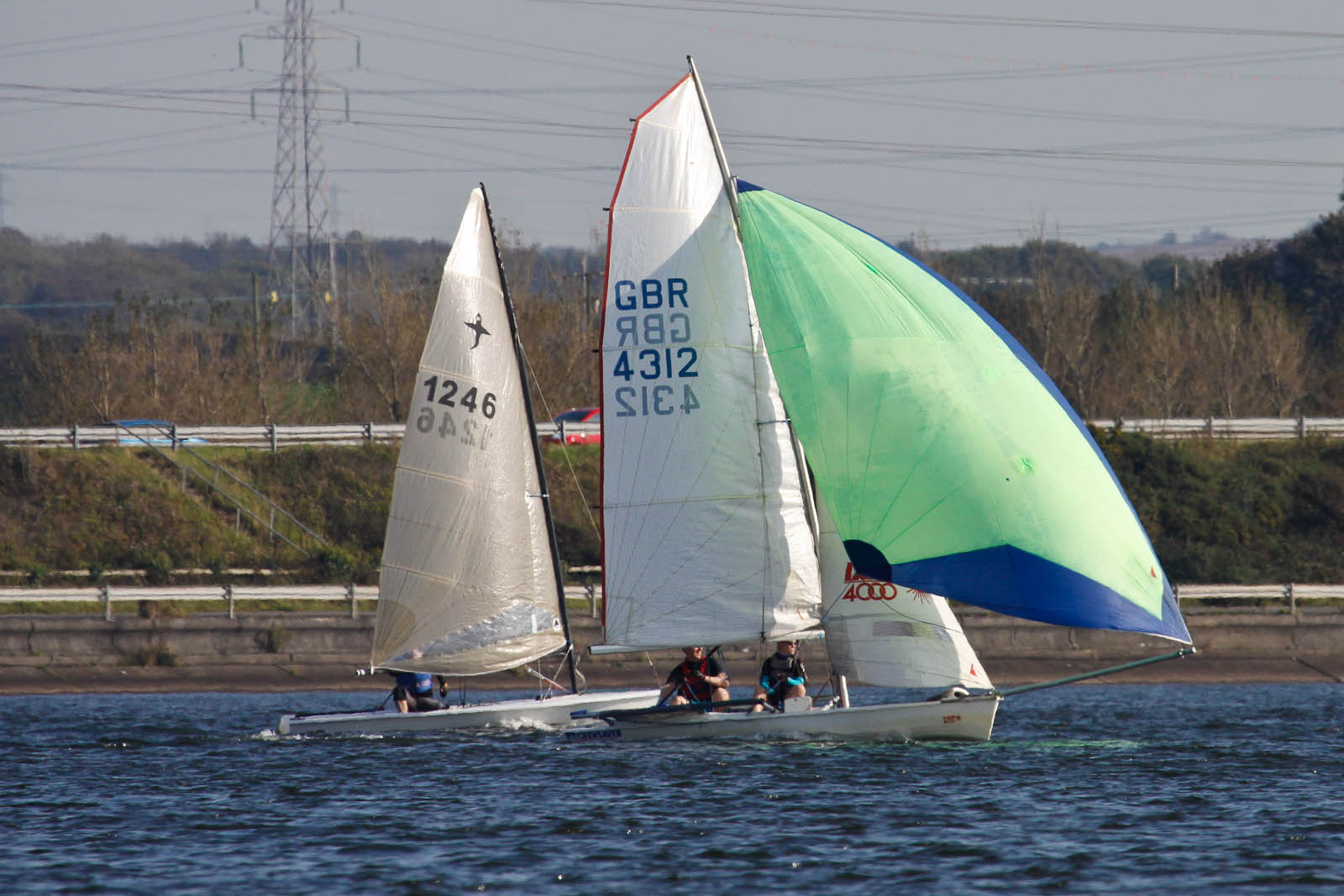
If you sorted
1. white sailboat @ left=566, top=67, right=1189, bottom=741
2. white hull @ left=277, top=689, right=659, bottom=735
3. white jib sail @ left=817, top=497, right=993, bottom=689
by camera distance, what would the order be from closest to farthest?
white sailboat @ left=566, top=67, right=1189, bottom=741, white jib sail @ left=817, top=497, right=993, bottom=689, white hull @ left=277, top=689, right=659, bottom=735

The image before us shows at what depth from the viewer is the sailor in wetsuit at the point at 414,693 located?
2586 cm

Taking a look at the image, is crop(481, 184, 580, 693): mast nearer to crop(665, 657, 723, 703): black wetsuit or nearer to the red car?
crop(665, 657, 723, 703): black wetsuit

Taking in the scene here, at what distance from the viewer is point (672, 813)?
18.4 m

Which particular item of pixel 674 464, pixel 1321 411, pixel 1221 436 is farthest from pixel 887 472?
pixel 1321 411

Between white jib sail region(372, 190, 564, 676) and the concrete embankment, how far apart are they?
372 inches

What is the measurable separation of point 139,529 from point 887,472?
27729 mm

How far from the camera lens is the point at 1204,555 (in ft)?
144

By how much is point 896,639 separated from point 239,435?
30.6 meters

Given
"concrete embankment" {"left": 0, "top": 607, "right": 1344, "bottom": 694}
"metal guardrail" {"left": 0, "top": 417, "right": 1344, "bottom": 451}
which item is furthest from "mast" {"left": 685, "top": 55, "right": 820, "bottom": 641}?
"metal guardrail" {"left": 0, "top": 417, "right": 1344, "bottom": 451}

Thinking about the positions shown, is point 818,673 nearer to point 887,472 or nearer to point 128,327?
point 887,472

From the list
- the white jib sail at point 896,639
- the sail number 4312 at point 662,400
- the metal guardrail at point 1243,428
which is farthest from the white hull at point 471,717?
the metal guardrail at point 1243,428

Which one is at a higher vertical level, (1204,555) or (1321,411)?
(1321,411)

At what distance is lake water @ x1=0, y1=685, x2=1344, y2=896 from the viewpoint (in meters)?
15.4

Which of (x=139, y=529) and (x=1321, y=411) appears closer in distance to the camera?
(x=139, y=529)
